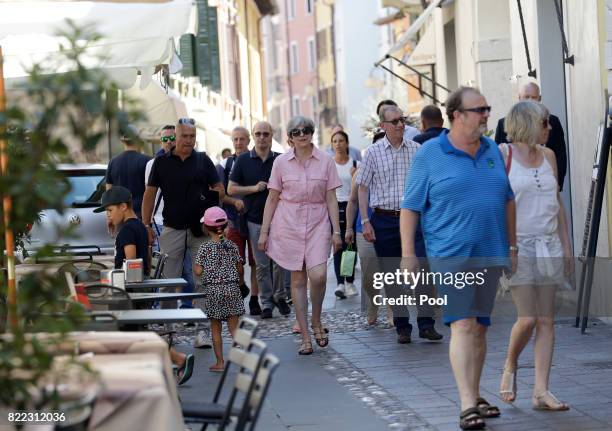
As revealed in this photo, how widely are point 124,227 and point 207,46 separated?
31037 millimetres

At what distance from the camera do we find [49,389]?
406 centimetres

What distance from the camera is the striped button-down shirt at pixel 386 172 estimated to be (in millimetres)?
11211

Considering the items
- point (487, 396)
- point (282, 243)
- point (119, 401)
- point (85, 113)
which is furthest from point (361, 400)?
point (85, 113)

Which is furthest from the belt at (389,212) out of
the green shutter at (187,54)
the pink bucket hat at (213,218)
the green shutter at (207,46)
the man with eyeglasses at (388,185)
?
the green shutter at (207,46)

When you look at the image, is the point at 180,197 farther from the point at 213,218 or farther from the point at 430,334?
the point at 430,334

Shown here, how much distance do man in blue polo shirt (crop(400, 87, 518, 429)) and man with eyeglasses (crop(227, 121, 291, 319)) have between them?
237 inches

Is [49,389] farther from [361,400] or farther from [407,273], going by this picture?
[361,400]

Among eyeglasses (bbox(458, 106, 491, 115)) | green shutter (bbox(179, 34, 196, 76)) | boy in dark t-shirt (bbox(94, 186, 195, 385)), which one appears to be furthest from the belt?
green shutter (bbox(179, 34, 196, 76))

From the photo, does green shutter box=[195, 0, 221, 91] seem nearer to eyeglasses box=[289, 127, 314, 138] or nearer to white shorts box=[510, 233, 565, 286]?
eyeglasses box=[289, 127, 314, 138]

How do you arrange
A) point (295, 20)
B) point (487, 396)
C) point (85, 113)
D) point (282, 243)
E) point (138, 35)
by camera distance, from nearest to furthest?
1. point (85, 113)
2. point (487, 396)
3. point (138, 35)
4. point (282, 243)
5. point (295, 20)

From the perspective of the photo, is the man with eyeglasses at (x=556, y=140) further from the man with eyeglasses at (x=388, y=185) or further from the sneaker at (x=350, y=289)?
the sneaker at (x=350, y=289)

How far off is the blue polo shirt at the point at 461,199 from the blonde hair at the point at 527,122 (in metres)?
0.29

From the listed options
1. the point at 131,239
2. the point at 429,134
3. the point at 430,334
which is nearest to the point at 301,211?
the point at 430,334

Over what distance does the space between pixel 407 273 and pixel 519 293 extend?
66 centimetres
